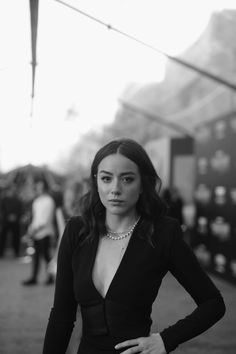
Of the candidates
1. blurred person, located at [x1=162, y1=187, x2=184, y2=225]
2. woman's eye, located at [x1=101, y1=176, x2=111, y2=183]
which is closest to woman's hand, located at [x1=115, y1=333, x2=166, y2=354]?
woman's eye, located at [x1=101, y1=176, x2=111, y2=183]

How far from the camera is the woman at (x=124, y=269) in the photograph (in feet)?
3.91

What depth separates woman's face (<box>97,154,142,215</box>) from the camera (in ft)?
4.13

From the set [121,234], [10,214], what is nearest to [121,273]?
[121,234]

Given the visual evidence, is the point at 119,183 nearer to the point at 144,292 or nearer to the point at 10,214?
the point at 144,292

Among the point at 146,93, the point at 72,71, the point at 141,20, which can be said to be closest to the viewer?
the point at 141,20

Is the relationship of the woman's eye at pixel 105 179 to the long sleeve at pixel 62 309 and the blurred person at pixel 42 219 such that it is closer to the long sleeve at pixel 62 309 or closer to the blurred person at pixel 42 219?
the long sleeve at pixel 62 309

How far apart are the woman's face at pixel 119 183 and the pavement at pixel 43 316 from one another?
1598mm

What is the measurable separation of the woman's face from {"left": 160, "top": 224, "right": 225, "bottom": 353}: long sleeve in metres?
0.15

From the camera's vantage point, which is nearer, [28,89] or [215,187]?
[28,89]

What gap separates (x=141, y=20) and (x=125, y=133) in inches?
326

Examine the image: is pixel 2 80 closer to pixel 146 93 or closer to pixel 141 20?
pixel 141 20

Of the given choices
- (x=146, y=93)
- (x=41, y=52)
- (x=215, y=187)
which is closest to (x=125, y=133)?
(x=146, y=93)

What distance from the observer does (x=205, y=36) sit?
29.2 ft

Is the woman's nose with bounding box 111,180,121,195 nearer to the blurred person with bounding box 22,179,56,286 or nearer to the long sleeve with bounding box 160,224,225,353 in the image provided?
the long sleeve with bounding box 160,224,225,353
